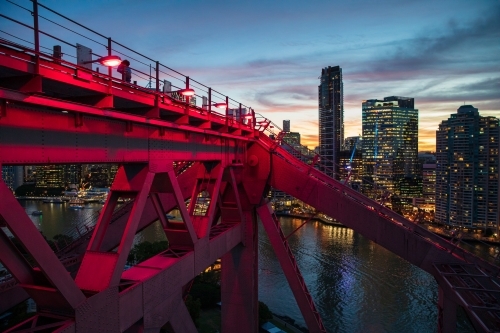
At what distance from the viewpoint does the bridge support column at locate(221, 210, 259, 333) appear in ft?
39.6

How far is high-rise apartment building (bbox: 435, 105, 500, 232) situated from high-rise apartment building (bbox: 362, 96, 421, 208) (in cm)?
4340

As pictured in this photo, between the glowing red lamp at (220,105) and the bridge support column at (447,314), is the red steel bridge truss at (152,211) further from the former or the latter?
the glowing red lamp at (220,105)

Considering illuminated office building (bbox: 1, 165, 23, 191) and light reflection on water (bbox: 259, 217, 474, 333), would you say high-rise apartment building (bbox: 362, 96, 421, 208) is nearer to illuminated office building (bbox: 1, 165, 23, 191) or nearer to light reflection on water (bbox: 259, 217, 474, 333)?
light reflection on water (bbox: 259, 217, 474, 333)

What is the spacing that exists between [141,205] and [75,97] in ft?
6.08

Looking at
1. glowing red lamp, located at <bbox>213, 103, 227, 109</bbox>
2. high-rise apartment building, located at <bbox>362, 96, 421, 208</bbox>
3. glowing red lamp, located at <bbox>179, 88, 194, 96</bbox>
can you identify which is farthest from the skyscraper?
glowing red lamp, located at <bbox>179, 88, 194, 96</bbox>

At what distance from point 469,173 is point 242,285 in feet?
251

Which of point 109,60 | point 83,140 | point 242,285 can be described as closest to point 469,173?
point 242,285

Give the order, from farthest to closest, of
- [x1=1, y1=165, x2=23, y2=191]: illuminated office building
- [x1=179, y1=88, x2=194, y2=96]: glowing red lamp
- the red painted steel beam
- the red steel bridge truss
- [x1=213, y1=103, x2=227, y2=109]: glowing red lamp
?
[x1=1, y1=165, x2=23, y2=191]: illuminated office building, [x1=213, y1=103, x2=227, y2=109]: glowing red lamp, [x1=179, y1=88, x2=194, y2=96]: glowing red lamp, the red steel bridge truss, the red painted steel beam

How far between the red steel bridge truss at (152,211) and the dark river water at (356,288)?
16971 mm

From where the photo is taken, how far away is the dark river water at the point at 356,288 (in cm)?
2592

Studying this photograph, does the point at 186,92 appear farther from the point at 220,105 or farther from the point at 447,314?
the point at 447,314

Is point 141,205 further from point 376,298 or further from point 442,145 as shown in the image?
point 442,145

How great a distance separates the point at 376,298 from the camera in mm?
29516

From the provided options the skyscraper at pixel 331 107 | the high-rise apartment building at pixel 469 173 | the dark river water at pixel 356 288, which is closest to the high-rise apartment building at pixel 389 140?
the skyscraper at pixel 331 107
